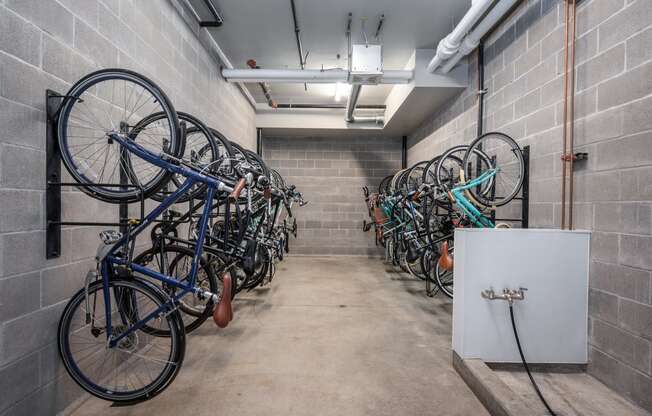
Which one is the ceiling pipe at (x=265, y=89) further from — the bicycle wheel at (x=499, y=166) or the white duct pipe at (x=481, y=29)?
the bicycle wheel at (x=499, y=166)

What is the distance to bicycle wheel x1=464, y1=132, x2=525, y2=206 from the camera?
101 inches

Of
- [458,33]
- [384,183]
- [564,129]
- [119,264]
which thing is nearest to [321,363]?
[119,264]

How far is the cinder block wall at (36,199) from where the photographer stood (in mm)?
1271

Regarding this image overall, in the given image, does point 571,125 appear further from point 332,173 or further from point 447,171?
point 332,173

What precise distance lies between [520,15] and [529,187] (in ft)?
4.69

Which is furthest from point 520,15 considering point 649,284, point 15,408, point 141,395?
point 15,408

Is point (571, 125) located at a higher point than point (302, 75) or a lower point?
lower

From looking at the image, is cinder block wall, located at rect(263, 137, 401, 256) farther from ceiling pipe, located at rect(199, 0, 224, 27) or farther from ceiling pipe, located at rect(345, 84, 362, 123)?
ceiling pipe, located at rect(199, 0, 224, 27)

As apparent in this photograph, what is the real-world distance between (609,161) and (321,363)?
2.07 meters

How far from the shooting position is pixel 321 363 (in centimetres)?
206

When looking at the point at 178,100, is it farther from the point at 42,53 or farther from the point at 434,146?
the point at 434,146

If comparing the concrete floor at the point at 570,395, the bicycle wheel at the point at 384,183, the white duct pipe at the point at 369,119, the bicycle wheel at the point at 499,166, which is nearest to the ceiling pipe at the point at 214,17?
the bicycle wheel at the point at 499,166

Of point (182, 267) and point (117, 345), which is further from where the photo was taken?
point (182, 267)

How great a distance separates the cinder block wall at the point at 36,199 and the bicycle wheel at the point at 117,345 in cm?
8
